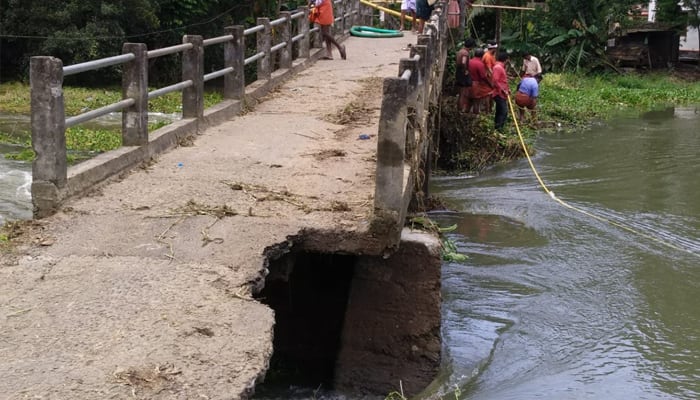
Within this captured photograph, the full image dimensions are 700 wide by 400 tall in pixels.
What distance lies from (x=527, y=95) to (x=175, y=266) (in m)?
16.7

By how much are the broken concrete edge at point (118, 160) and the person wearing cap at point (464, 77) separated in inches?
268

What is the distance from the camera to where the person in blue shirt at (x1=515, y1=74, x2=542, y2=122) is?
21.1 metres

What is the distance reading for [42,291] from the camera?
537 centimetres

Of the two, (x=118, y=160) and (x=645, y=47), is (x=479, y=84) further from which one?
(x=645, y=47)

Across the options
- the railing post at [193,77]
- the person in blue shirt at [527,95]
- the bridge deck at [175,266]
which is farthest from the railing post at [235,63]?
the person in blue shirt at [527,95]

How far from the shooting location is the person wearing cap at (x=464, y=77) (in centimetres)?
1788

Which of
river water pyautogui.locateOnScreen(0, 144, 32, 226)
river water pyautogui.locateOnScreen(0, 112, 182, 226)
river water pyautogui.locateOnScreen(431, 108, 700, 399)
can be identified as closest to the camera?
river water pyautogui.locateOnScreen(431, 108, 700, 399)

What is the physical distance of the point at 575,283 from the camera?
1123 cm

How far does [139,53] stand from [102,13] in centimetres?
1570

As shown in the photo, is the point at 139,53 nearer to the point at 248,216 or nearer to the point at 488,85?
the point at 248,216

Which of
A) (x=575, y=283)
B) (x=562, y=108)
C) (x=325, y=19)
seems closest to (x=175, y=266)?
(x=575, y=283)

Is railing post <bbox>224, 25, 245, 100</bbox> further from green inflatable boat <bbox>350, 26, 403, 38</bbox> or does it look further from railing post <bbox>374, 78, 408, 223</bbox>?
green inflatable boat <bbox>350, 26, 403, 38</bbox>

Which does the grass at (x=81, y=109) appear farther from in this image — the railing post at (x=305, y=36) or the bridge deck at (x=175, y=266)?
the bridge deck at (x=175, y=266)

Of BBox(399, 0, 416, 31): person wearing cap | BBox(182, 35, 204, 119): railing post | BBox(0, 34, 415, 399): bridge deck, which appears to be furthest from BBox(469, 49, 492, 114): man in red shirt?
BBox(182, 35, 204, 119): railing post
